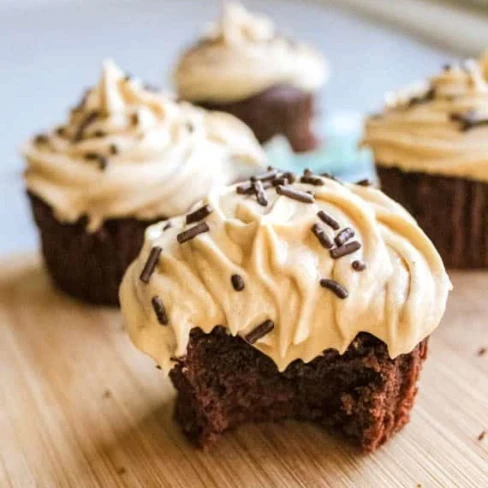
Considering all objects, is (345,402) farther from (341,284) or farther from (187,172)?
(187,172)

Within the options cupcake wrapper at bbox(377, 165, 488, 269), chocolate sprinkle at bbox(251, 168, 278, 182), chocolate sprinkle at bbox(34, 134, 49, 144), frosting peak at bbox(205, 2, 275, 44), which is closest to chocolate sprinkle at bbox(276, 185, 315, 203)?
chocolate sprinkle at bbox(251, 168, 278, 182)

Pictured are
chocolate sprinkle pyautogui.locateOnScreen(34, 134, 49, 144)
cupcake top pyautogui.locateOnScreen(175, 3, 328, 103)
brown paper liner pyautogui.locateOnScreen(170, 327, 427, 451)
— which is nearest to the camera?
brown paper liner pyautogui.locateOnScreen(170, 327, 427, 451)

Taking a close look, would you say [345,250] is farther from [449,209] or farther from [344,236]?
[449,209]

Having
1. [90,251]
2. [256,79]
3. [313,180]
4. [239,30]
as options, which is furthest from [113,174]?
[239,30]

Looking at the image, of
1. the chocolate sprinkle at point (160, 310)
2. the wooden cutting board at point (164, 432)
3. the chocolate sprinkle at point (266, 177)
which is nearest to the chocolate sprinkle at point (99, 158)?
the wooden cutting board at point (164, 432)

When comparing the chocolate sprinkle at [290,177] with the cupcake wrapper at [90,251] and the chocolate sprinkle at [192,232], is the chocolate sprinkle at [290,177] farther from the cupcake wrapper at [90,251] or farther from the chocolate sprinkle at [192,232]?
the cupcake wrapper at [90,251]

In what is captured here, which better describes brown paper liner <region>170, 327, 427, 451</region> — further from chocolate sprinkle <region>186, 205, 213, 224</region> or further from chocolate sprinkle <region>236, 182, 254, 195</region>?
chocolate sprinkle <region>236, 182, 254, 195</region>

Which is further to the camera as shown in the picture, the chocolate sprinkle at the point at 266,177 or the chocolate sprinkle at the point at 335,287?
the chocolate sprinkle at the point at 266,177
